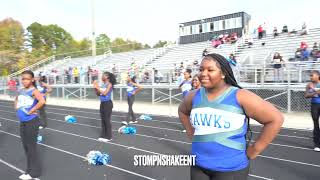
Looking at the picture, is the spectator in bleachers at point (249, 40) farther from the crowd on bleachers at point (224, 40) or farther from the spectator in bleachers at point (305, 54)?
the spectator in bleachers at point (305, 54)

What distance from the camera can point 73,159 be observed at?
775 centimetres

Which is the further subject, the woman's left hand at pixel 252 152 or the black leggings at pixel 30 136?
the black leggings at pixel 30 136

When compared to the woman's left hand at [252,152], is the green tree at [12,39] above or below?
above

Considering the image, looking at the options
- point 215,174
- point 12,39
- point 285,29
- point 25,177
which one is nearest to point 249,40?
point 285,29

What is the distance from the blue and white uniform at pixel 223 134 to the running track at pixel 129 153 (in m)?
3.27

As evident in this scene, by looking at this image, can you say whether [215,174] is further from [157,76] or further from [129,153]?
[157,76]

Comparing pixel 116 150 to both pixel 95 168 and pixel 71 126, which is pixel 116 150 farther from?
pixel 71 126

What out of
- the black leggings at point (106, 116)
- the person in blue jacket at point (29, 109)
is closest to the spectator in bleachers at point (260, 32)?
the black leggings at point (106, 116)

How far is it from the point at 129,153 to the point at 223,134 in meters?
5.58

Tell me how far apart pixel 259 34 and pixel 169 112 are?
38.4ft

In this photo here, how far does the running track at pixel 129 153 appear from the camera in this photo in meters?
6.45

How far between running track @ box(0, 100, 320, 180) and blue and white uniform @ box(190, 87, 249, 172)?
3.27 metres

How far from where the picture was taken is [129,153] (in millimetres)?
8266

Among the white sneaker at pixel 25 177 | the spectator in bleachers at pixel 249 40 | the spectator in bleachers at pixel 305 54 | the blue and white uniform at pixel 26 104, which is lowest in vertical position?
the white sneaker at pixel 25 177
